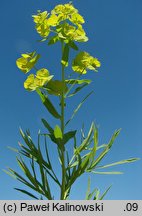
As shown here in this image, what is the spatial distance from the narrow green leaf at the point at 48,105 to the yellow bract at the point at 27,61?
15 centimetres

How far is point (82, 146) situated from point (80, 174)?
0.16 m

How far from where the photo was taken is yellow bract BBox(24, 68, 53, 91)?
7.66 feet

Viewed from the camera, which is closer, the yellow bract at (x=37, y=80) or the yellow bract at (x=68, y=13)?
the yellow bract at (x=37, y=80)

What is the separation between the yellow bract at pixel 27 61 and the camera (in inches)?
94.3

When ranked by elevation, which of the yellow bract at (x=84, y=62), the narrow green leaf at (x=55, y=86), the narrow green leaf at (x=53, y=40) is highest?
the narrow green leaf at (x=53, y=40)

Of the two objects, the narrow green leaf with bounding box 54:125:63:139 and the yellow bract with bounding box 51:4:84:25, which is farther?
the yellow bract with bounding box 51:4:84:25

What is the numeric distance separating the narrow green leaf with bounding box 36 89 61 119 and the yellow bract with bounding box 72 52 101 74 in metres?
0.25

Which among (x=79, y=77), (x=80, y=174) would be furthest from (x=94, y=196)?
(x=79, y=77)

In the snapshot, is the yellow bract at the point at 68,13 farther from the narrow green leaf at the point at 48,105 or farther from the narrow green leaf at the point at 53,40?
the narrow green leaf at the point at 48,105

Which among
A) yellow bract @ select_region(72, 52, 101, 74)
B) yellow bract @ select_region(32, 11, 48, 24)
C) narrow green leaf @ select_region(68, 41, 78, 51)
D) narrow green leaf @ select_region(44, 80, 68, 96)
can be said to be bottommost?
narrow green leaf @ select_region(44, 80, 68, 96)

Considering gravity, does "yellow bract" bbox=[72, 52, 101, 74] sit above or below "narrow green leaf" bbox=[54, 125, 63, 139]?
above

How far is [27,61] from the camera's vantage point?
7.92ft

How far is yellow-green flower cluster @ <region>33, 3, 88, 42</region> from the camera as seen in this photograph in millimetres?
2453

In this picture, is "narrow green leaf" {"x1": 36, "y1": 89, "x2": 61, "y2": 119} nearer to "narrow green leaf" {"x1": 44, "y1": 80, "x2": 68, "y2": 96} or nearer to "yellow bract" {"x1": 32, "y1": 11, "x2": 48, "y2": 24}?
"narrow green leaf" {"x1": 44, "y1": 80, "x2": 68, "y2": 96}
